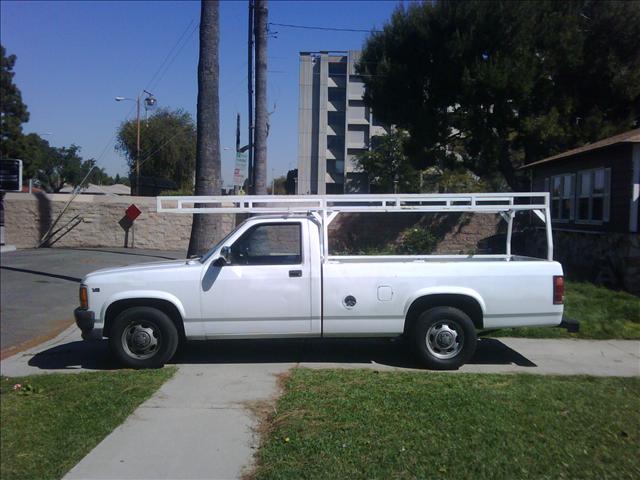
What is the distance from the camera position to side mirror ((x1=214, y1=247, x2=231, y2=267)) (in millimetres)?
7500

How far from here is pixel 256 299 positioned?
24.5ft

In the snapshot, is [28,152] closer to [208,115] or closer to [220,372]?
[208,115]

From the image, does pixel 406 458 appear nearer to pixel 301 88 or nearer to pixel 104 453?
pixel 104 453

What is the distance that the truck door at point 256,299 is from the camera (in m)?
7.48

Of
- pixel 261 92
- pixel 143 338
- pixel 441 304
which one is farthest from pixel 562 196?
pixel 143 338

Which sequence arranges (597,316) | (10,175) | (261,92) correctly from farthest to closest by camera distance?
(261,92), (10,175), (597,316)

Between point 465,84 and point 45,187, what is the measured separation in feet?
159

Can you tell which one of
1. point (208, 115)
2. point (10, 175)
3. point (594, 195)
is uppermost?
point (208, 115)

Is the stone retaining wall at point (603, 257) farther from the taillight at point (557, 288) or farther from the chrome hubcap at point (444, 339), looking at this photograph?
the chrome hubcap at point (444, 339)

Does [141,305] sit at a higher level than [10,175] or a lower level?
lower

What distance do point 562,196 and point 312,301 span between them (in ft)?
46.2

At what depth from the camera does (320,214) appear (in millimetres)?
8039

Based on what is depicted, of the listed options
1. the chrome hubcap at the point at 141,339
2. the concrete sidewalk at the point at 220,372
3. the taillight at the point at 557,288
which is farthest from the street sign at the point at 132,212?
the taillight at the point at 557,288

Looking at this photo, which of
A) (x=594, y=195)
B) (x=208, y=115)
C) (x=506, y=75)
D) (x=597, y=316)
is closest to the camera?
(x=597, y=316)
